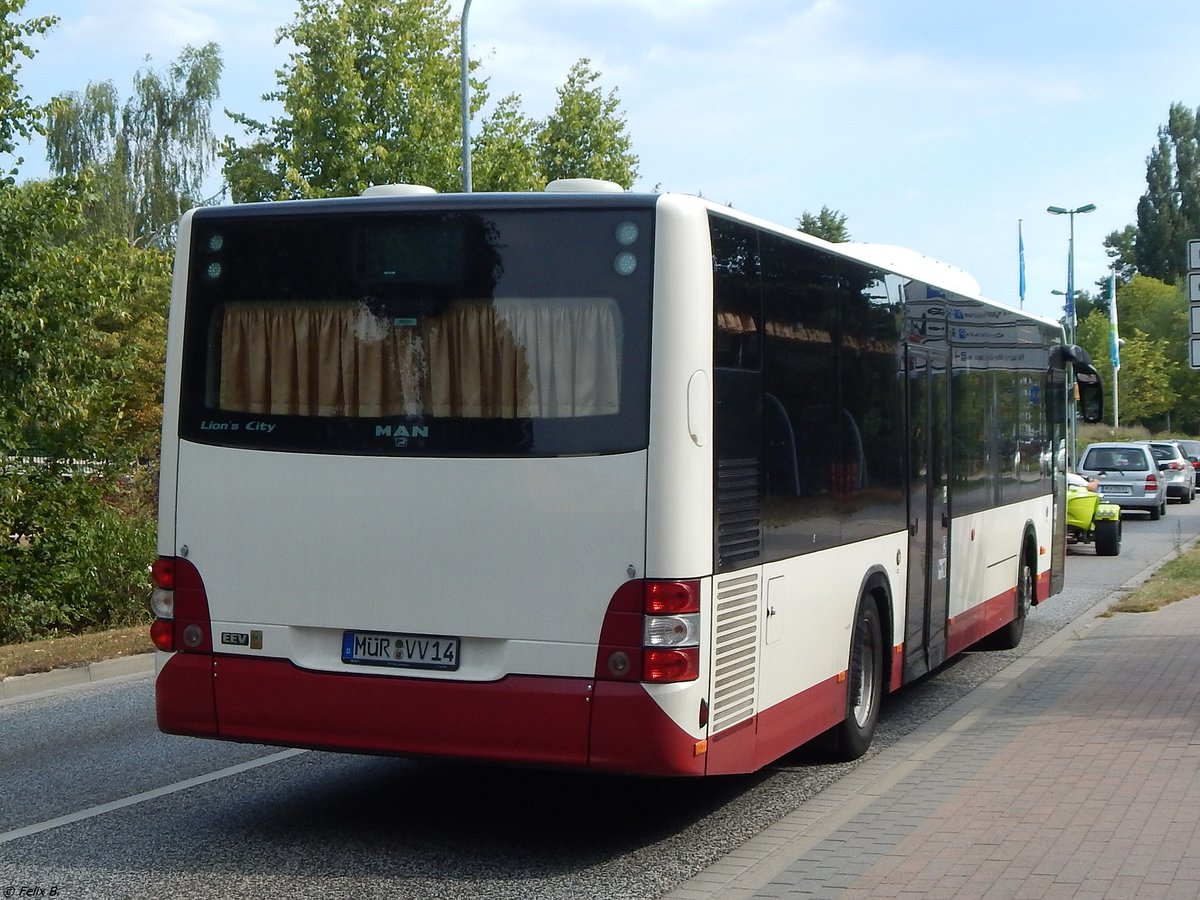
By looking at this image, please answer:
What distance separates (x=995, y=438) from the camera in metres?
12.6

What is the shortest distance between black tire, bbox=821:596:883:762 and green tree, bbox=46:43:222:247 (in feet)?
158

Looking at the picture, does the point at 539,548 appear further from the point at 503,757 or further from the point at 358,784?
the point at 358,784

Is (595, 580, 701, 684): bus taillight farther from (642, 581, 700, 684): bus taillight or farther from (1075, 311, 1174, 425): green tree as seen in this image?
(1075, 311, 1174, 425): green tree

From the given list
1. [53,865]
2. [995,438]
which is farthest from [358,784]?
[995,438]

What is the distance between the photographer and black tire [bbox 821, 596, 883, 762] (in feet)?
28.7

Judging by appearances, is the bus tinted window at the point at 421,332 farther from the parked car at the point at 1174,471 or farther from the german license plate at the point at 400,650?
the parked car at the point at 1174,471

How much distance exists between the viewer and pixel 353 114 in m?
32.5

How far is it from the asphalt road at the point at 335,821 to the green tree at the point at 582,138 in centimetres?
3166

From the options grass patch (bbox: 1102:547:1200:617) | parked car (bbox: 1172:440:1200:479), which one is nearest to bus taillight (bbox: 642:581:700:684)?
grass patch (bbox: 1102:547:1200:617)

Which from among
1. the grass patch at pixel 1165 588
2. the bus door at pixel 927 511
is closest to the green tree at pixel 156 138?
the grass patch at pixel 1165 588

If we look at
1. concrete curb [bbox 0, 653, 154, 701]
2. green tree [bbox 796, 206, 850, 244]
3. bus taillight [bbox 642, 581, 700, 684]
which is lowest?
concrete curb [bbox 0, 653, 154, 701]

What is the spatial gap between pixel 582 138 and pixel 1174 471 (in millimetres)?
19244

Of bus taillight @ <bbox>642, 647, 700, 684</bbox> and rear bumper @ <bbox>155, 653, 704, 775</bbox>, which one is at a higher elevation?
bus taillight @ <bbox>642, 647, 700, 684</bbox>

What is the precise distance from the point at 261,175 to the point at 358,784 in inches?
1034
